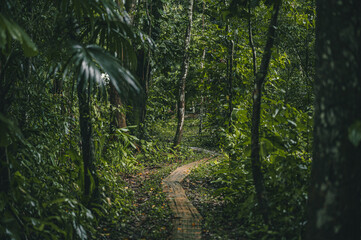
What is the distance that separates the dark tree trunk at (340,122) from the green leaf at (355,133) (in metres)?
0.10

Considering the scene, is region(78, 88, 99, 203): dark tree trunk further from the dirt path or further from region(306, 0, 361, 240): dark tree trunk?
region(306, 0, 361, 240): dark tree trunk

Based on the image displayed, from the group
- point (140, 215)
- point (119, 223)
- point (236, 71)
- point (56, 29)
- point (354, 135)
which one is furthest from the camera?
point (236, 71)

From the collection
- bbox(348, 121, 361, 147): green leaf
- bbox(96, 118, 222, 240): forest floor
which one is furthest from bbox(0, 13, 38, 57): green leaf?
bbox(96, 118, 222, 240): forest floor

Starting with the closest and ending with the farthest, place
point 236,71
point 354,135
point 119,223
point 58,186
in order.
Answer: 1. point 354,135
2. point 58,186
3. point 119,223
4. point 236,71

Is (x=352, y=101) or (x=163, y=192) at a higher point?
(x=352, y=101)

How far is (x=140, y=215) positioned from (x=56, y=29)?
10.8 ft

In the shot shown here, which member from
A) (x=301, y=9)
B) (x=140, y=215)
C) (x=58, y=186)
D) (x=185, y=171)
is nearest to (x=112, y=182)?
(x=140, y=215)

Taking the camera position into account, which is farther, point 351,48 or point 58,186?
point 58,186

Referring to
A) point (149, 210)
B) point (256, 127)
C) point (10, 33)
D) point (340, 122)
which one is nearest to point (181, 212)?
point (149, 210)

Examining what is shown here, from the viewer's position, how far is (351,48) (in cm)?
218

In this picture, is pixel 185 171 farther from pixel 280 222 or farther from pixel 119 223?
pixel 280 222

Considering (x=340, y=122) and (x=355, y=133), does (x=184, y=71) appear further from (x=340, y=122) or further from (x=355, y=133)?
(x=355, y=133)

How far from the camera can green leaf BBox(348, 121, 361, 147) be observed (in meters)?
1.95

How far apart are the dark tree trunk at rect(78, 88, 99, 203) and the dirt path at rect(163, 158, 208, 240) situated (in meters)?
1.41
